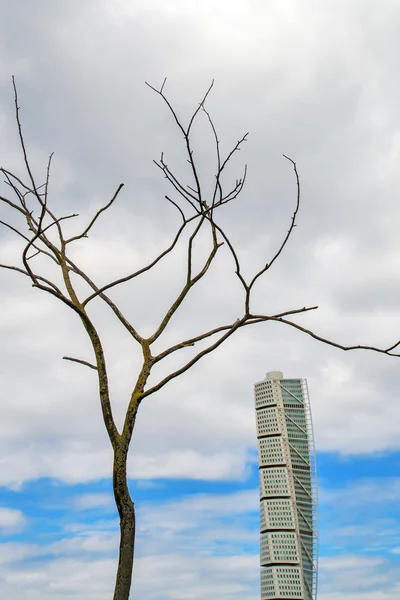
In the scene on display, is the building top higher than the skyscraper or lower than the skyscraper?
higher

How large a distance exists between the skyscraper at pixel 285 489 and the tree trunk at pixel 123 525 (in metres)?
147

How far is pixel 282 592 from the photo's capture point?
140 metres

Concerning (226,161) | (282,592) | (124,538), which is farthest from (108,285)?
(282,592)

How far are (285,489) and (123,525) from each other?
506ft

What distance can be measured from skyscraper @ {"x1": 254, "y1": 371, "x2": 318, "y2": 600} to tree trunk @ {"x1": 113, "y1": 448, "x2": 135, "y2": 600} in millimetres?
146724

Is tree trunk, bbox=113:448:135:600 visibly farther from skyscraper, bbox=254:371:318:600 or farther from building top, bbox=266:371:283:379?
building top, bbox=266:371:283:379

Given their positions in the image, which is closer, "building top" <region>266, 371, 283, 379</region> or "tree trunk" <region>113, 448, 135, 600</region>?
"tree trunk" <region>113, 448, 135, 600</region>

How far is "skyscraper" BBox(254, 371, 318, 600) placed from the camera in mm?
142125

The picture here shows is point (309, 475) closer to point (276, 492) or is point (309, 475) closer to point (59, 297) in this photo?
point (276, 492)

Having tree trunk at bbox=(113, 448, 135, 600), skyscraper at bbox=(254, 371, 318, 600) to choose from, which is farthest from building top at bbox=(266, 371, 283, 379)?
tree trunk at bbox=(113, 448, 135, 600)

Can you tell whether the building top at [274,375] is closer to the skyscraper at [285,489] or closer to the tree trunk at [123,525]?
the skyscraper at [285,489]

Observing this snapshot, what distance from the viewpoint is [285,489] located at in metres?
152

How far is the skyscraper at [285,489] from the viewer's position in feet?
466

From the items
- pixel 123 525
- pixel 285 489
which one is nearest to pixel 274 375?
pixel 285 489
